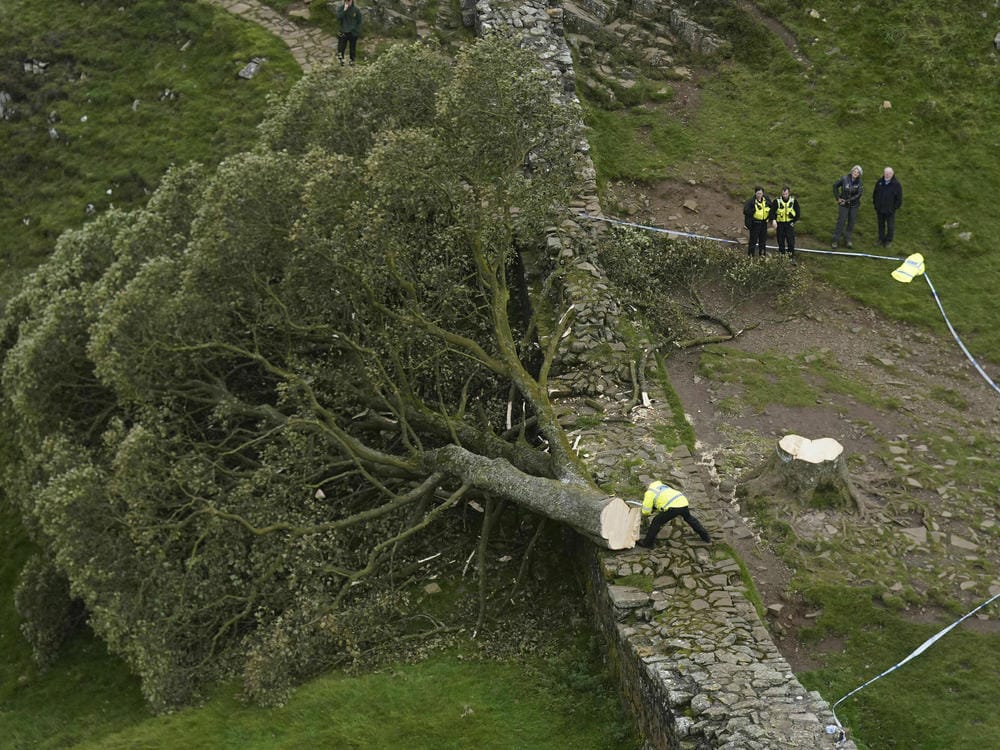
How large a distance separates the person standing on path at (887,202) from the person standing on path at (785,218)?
6.84 ft

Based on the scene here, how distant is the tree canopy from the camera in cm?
2228

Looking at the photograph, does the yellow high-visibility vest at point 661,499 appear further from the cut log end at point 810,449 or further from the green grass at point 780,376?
the green grass at point 780,376

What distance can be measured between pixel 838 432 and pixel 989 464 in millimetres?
3088

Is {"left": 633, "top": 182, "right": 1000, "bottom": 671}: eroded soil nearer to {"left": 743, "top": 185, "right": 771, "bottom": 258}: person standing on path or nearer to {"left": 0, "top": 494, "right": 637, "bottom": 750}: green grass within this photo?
{"left": 743, "top": 185, "right": 771, "bottom": 258}: person standing on path

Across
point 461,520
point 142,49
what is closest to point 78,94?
point 142,49

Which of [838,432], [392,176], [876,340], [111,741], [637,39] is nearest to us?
[111,741]

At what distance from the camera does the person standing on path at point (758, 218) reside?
97.6 ft

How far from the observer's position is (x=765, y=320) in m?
29.5

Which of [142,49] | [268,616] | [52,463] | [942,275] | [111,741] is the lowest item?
[111,741]

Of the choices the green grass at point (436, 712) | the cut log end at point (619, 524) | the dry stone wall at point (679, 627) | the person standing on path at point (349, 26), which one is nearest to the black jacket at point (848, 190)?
the dry stone wall at point (679, 627)

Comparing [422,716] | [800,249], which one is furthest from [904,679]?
[800,249]

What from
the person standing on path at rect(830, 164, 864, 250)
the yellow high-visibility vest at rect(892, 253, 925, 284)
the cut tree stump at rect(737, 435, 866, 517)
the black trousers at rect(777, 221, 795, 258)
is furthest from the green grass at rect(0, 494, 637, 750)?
the person standing on path at rect(830, 164, 864, 250)

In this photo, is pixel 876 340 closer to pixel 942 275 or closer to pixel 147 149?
pixel 942 275

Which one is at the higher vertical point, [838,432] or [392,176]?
[392,176]
